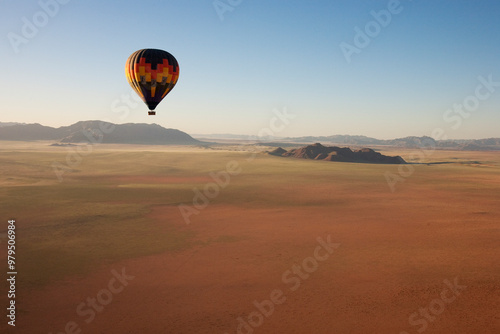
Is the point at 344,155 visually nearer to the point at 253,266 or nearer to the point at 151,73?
the point at 151,73

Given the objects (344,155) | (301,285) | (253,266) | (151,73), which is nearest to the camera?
(301,285)

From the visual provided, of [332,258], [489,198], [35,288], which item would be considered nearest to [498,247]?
[332,258]

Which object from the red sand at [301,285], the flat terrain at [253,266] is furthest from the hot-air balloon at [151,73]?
the red sand at [301,285]

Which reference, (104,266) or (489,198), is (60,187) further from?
(489,198)

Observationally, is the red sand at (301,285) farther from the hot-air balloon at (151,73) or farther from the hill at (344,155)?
the hill at (344,155)

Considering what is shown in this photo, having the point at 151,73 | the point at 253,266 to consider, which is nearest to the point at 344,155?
the point at 151,73

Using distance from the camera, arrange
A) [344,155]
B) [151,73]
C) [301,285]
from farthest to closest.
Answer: [344,155] < [151,73] < [301,285]

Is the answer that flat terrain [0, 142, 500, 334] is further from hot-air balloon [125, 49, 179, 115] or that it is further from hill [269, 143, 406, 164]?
hill [269, 143, 406, 164]
